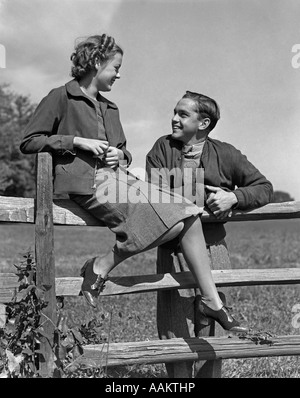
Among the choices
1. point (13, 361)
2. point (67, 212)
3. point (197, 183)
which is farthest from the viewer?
point (197, 183)

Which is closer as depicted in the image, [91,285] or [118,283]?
[91,285]

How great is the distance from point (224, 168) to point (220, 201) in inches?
9.6

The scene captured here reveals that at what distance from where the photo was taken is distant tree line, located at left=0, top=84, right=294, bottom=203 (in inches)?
1804

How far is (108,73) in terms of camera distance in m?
3.73

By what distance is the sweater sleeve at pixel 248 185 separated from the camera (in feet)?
12.8

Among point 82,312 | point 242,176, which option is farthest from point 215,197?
point 82,312

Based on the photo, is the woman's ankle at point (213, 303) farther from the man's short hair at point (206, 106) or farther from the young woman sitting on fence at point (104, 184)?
the man's short hair at point (206, 106)

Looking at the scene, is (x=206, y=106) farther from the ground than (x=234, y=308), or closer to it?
farther from the ground

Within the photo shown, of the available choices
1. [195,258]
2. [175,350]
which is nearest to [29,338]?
[175,350]

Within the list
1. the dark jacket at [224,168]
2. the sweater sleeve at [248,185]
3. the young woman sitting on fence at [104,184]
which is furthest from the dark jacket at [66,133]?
the sweater sleeve at [248,185]

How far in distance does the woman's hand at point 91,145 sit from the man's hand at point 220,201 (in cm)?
71

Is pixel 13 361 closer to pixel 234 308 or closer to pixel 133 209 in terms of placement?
pixel 133 209

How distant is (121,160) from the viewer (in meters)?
3.75

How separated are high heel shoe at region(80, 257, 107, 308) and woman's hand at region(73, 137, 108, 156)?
64 centimetres
